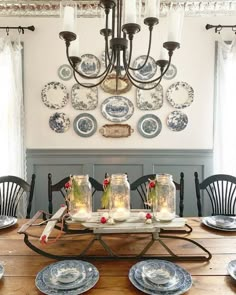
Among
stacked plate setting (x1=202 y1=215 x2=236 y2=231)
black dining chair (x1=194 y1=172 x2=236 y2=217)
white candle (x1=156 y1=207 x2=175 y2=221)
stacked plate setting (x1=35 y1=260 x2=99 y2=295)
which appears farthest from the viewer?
black dining chair (x1=194 y1=172 x2=236 y2=217)

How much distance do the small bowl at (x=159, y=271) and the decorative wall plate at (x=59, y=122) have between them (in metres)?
1.97

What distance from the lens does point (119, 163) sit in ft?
9.32

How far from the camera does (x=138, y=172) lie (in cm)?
287

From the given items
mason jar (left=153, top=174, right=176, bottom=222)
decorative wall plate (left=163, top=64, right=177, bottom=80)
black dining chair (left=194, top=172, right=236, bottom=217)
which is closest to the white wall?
decorative wall plate (left=163, top=64, right=177, bottom=80)

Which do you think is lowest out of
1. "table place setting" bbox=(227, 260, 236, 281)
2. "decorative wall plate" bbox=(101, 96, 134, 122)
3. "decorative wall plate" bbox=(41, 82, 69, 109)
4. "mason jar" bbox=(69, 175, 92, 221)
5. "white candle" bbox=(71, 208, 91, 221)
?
"table place setting" bbox=(227, 260, 236, 281)

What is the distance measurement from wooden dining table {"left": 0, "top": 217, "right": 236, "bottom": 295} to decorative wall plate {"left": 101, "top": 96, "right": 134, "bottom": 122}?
153 centimetres

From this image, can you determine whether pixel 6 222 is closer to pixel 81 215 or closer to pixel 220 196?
pixel 81 215

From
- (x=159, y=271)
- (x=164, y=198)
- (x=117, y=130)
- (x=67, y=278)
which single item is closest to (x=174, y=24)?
(x=164, y=198)

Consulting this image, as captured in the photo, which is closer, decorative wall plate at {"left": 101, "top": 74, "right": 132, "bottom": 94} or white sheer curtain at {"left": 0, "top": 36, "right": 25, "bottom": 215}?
white sheer curtain at {"left": 0, "top": 36, "right": 25, "bottom": 215}

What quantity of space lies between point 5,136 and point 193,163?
79.5 inches

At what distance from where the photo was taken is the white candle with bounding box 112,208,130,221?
1323 millimetres

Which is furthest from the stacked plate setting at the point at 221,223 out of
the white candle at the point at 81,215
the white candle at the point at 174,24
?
the white candle at the point at 174,24

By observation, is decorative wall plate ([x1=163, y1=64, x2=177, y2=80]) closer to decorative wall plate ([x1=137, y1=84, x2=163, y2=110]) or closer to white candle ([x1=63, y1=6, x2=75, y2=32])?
decorative wall plate ([x1=137, y1=84, x2=163, y2=110])

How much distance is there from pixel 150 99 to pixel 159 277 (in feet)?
6.71
